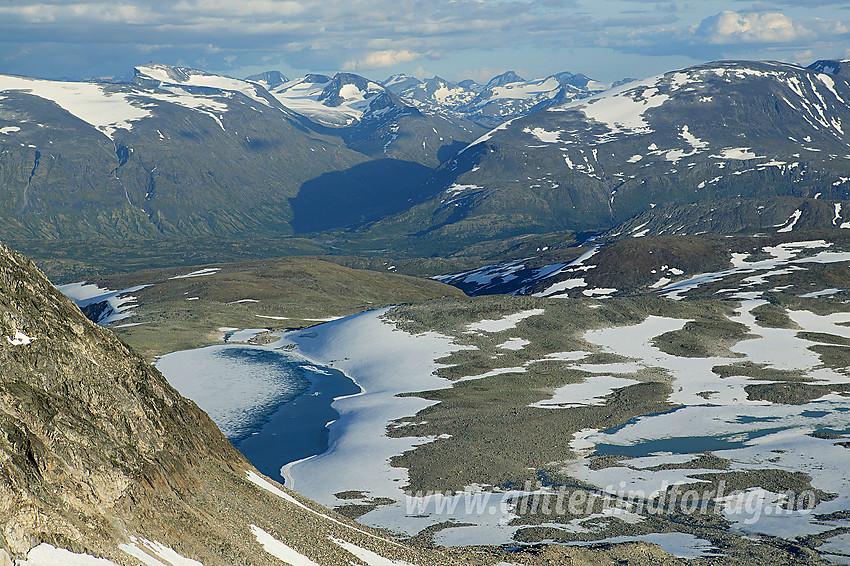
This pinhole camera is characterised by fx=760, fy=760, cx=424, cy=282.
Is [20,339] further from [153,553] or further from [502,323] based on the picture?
[502,323]

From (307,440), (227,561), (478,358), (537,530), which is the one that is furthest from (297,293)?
(227,561)

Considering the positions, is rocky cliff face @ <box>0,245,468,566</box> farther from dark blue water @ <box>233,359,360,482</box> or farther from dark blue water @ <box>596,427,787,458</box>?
dark blue water @ <box>596,427,787,458</box>

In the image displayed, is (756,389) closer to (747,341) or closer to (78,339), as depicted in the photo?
(747,341)


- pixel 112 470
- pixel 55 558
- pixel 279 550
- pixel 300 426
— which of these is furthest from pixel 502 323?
pixel 55 558

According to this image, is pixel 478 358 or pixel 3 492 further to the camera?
pixel 478 358

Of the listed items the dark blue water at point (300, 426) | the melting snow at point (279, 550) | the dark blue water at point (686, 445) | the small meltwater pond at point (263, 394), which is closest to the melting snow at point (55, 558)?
the melting snow at point (279, 550)

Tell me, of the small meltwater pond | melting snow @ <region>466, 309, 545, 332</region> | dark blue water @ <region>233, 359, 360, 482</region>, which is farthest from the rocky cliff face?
melting snow @ <region>466, 309, 545, 332</region>

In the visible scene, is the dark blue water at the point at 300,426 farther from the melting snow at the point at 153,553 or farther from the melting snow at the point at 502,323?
the melting snow at the point at 153,553
